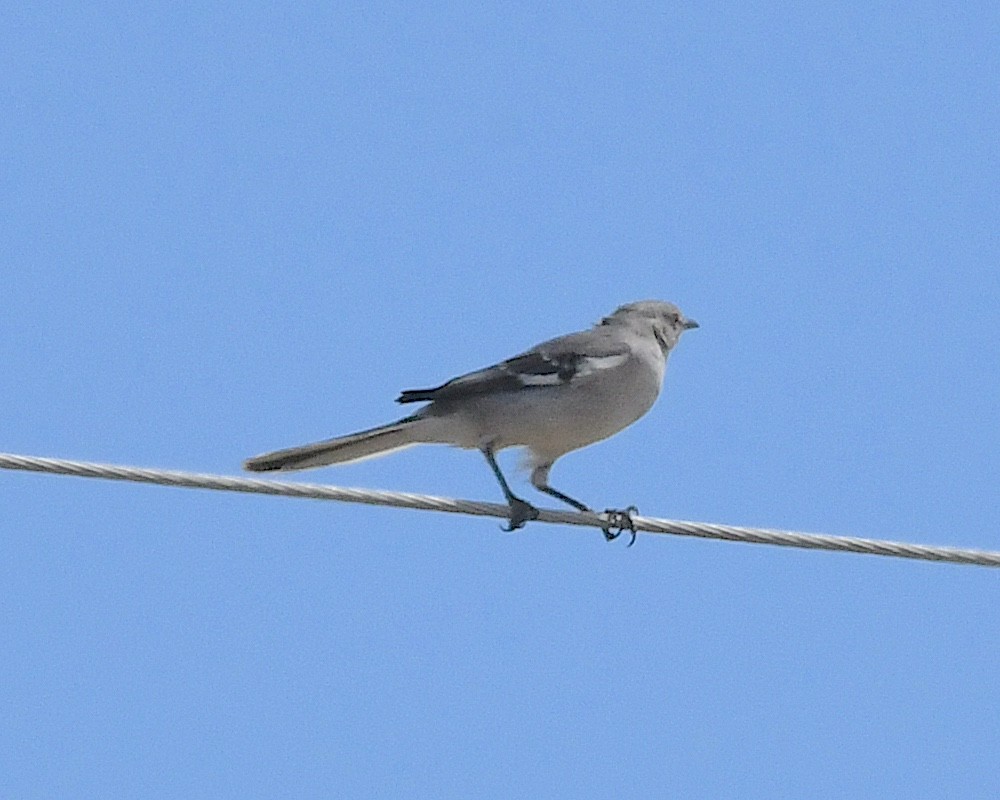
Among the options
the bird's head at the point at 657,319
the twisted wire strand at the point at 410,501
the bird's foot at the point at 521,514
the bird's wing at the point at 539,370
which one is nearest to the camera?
the twisted wire strand at the point at 410,501

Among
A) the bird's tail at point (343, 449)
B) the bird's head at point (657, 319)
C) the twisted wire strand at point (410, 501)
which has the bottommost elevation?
the twisted wire strand at point (410, 501)

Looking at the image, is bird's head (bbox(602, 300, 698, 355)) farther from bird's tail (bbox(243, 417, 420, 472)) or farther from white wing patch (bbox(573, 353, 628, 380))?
bird's tail (bbox(243, 417, 420, 472))

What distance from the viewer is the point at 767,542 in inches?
322

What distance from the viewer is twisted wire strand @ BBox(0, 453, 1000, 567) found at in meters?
7.62

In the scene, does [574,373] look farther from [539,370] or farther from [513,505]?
[513,505]

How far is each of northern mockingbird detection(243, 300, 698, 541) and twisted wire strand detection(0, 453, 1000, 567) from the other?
2.32m

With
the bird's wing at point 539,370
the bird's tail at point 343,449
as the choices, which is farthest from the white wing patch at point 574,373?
the bird's tail at point 343,449

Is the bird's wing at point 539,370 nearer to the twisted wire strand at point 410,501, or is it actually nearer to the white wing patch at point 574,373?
the white wing patch at point 574,373

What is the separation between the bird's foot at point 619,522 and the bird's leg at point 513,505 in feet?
1.38

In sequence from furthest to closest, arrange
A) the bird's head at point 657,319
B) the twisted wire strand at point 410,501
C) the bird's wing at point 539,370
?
the bird's head at point 657,319, the bird's wing at point 539,370, the twisted wire strand at point 410,501

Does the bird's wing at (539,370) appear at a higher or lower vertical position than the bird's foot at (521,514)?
higher

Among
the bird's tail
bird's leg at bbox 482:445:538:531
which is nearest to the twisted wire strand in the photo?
bird's leg at bbox 482:445:538:531

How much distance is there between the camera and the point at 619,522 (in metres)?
10.0

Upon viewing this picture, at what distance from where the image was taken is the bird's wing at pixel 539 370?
1096 cm
